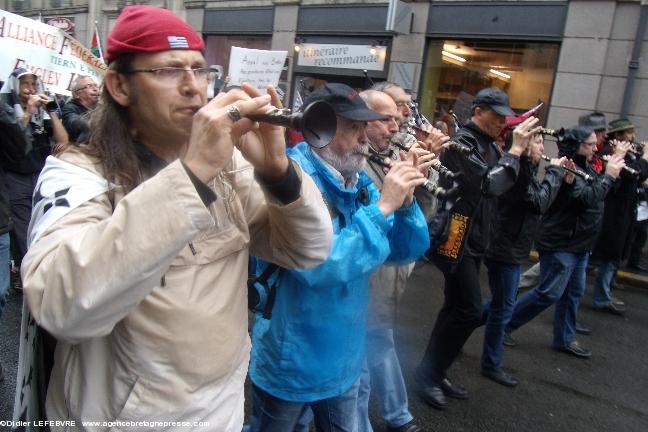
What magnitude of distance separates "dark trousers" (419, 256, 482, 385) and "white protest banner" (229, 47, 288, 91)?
10.5 ft

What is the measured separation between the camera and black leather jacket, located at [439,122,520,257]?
3.38 m

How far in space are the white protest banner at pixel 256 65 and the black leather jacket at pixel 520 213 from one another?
2.95 m

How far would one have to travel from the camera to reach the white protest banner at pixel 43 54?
5320 mm

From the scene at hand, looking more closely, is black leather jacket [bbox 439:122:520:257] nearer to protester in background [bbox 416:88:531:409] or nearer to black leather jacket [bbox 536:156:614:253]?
protester in background [bbox 416:88:531:409]

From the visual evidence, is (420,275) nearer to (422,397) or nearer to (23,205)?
(422,397)

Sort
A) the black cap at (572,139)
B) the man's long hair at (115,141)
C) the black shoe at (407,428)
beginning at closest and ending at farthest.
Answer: the man's long hair at (115,141), the black shoe at (407,428), the black cap at (572,139)

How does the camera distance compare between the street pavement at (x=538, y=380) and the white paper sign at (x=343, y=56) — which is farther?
the white paper sign at (x=343, y=56)

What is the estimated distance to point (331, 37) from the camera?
480 inches

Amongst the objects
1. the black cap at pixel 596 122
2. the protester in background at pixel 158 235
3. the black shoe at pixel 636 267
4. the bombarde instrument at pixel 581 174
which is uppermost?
the black cap at pixel 596 122

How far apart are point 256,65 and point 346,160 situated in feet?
12.8

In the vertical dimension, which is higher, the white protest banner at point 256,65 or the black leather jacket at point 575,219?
the white protest banner at point 256,65

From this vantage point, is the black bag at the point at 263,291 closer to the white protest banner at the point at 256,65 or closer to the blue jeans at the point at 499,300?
the blue jeans at the point at 499,300

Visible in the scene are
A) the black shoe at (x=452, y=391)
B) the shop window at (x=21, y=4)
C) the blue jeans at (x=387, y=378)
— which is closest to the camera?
the blue jeans at (x=387, y=378)

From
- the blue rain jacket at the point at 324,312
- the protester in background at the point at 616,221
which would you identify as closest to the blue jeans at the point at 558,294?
the protester in background at the point at 616,221
